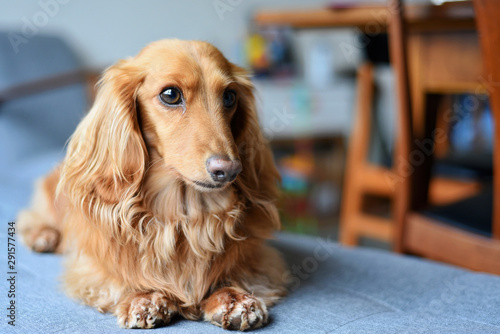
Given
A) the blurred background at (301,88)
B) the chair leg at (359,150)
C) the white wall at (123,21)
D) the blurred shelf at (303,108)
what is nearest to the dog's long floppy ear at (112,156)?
the blurred background at (301,88)

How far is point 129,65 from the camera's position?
126 cm

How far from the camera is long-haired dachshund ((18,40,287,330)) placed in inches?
45.3

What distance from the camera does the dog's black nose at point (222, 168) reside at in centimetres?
104

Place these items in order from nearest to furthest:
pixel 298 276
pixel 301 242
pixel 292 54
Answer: pixel 298 276, pixel 301 242, pixel 292 54

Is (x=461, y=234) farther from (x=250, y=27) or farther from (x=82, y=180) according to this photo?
(x=250, y=27)

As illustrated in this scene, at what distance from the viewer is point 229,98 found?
1.25 m

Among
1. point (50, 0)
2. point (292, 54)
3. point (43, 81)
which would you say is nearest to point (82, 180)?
point (43, 81)

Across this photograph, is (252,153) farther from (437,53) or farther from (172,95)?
(437,53)

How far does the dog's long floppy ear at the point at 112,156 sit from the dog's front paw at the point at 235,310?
0.96ft

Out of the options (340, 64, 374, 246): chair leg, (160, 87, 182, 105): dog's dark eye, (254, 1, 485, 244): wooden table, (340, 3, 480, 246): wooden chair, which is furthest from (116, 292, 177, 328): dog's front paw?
(340, 64, 374, 246): chair leg

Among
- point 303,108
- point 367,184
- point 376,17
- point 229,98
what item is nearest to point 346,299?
point 229,98

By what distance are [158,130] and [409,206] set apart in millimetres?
955

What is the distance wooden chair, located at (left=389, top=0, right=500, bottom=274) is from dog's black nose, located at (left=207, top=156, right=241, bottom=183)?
0.78 metres

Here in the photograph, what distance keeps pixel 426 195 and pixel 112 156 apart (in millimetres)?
1134
